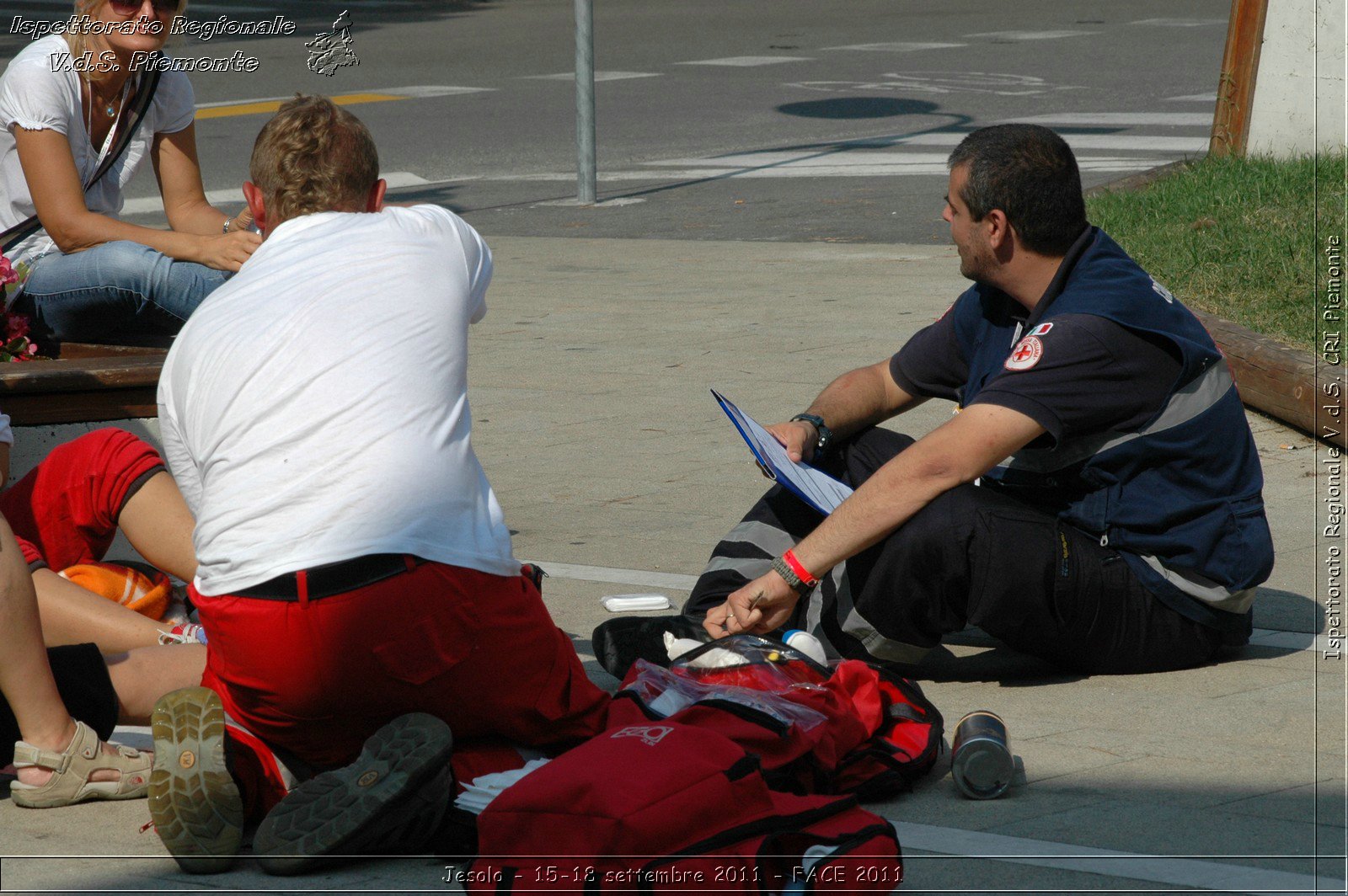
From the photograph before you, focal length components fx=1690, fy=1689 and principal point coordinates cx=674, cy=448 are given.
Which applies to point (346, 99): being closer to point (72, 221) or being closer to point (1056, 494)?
point (72, 221)

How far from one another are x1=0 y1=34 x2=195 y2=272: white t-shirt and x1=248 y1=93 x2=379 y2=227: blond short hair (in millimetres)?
1663

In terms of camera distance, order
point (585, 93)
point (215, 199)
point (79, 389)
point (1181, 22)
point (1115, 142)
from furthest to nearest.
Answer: point (1181, 22)
point (1115, 142)
point (215, 199)
point (585, 93)
point (79, 389)

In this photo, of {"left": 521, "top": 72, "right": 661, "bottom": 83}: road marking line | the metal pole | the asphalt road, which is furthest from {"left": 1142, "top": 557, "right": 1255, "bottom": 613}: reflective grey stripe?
{"left": 521, "top": 72, "right": 661, "bottom": 83}: road marking line

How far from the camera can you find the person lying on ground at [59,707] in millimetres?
3064

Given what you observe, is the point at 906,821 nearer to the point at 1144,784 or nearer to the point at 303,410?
the point at 1144,784

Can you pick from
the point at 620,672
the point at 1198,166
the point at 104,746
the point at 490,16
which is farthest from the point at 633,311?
the point at 490,16

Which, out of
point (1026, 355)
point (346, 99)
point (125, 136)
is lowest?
point (346, 99)

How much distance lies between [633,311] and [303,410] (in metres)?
5.61

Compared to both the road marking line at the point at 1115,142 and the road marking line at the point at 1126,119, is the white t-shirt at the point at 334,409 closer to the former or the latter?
the road marking line at the point at 1115,142

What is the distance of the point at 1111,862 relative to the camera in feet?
9.05

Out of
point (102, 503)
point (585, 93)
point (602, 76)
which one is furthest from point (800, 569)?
point (602, 76)

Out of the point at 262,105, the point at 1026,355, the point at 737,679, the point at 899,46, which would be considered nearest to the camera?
the point at 737,679

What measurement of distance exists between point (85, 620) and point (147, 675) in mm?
351

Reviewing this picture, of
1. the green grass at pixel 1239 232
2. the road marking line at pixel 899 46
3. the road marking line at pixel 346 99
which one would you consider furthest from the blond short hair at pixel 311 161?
the road marking line at pixel 899 46
